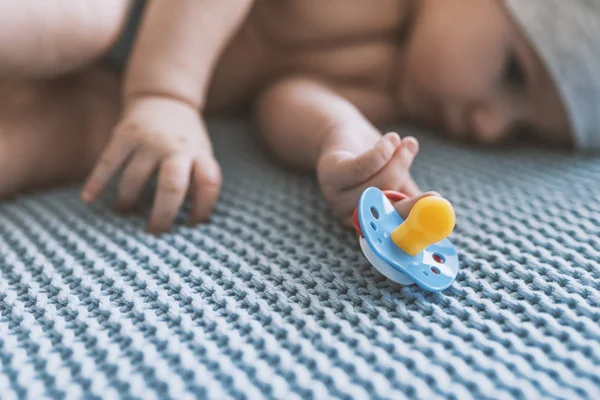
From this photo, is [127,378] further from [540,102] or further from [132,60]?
[540,102]

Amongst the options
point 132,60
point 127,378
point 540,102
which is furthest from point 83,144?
point 540,102

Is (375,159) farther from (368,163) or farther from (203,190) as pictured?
(203,190)

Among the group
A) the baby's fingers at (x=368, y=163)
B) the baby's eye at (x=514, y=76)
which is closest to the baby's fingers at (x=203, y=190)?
the baby's fingers at (x=368, y=163)

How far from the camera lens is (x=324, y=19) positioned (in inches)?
27.5

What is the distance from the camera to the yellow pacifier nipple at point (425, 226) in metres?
0.38

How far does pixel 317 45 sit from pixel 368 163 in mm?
326

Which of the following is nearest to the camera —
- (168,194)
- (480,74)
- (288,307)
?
(288,307)

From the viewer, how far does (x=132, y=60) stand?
0.61 m

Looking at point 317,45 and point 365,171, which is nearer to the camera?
point 365,171

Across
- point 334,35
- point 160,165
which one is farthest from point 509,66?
point 160,165

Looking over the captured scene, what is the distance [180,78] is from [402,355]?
0.37 m

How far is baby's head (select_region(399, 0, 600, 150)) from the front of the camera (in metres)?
0.64

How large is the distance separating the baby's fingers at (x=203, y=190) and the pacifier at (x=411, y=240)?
0.52ft

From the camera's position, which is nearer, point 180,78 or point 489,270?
point 489,270
